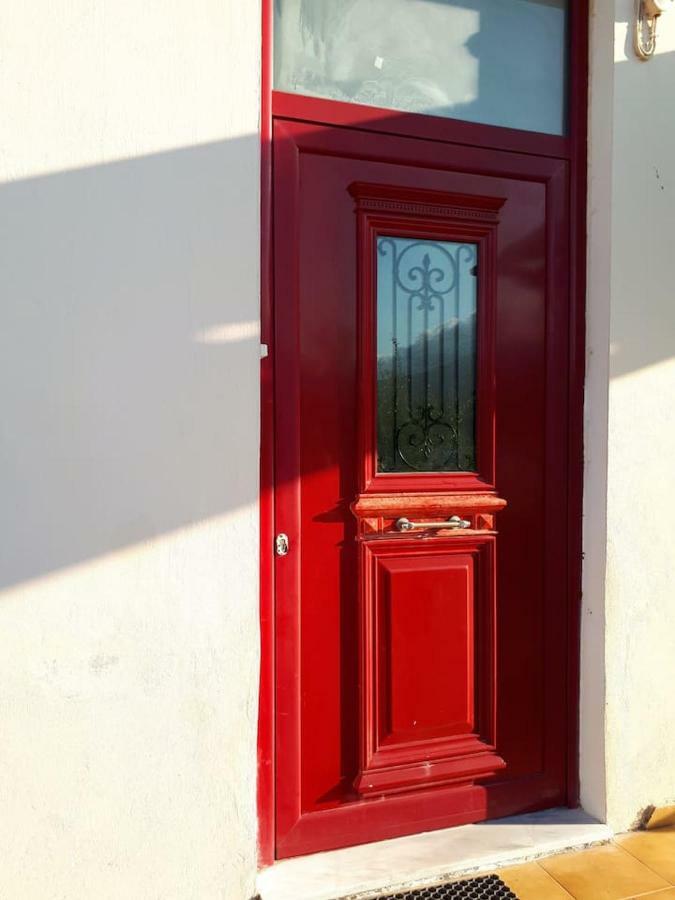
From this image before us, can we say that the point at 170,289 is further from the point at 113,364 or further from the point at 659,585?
the point at 659,585

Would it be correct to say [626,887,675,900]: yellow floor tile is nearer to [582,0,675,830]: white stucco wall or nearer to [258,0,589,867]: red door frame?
[582,0,675,830]: white stucco wall

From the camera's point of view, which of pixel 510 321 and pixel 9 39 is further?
pixel 510 321

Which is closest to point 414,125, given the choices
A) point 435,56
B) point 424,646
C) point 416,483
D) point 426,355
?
point 435,56

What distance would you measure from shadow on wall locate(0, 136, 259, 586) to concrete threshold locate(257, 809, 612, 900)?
1152mm

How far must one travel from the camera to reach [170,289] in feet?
6.68

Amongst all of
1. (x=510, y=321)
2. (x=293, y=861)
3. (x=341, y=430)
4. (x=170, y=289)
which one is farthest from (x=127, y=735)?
(x=510, y=321)

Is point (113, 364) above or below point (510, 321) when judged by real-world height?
below

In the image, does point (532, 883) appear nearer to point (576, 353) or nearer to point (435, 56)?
point (576, 353)

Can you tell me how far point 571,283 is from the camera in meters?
2.61

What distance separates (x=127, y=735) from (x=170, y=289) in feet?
4.12

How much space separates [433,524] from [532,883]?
3.77 feet

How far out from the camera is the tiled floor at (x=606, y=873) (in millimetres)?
2209

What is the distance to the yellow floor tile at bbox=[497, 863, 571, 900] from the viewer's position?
219 centimetres

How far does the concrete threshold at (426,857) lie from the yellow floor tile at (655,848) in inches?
3.4
